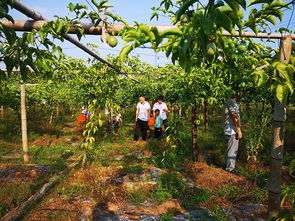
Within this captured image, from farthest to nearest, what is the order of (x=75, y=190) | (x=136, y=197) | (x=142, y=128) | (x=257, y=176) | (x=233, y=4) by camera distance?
(x=142, y=128), (x=257, y=176), (x=75, y=190), (x=136, y=197), (x=233, y=4)

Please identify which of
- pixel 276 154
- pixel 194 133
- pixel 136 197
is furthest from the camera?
pixel 194 133

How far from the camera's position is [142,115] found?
983 centimetres

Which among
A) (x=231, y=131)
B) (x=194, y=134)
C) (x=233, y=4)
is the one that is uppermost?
(x=233, y=4)

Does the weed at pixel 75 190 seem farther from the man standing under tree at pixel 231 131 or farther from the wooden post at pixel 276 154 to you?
the wooden post at pixel 276 154

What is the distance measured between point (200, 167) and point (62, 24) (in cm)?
495

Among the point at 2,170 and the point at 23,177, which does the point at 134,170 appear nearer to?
the point at 23,177

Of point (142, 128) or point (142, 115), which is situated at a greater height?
point (142, 115)

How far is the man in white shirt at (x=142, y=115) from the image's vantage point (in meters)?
9.72

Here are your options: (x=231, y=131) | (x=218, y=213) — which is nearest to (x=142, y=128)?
(x=231, y=131)

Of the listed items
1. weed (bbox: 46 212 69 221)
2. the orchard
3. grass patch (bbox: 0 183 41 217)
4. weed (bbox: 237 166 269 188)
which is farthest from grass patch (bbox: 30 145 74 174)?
weed (bbox: 237 166 269 188)

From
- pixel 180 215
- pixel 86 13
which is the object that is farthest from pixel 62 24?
pixel 180 215

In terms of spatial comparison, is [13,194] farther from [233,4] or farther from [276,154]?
[233,4]

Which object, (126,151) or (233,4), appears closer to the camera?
(233,4)

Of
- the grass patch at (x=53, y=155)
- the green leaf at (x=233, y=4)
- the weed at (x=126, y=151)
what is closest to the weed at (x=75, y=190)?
the grass patch at (x=53, y=155)
